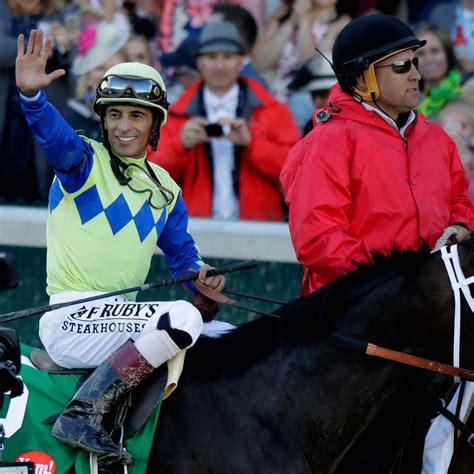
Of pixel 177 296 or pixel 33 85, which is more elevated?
pixel 33 85

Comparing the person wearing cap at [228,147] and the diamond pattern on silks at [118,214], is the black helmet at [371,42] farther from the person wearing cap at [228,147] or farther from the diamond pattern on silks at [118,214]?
the person wearing cap at [228,147]

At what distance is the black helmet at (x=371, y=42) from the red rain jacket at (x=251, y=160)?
275cm

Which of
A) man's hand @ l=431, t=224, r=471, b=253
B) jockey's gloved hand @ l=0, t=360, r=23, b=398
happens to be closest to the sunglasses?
man's hand @ l=431, t=224, r=471, b=253

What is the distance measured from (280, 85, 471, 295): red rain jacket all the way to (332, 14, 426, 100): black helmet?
0.17 m

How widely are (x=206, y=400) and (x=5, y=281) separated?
856mm

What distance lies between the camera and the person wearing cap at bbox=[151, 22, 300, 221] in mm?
7711

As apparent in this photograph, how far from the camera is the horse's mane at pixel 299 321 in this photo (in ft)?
14.5

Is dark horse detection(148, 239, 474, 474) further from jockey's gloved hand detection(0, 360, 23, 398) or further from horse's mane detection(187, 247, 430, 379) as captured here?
jockey's gloved hand detection(0, 360, 23, 398)

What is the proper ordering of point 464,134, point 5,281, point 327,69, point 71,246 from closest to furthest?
point 5,281 < point 71,246 < point 464,134 < point 327,69

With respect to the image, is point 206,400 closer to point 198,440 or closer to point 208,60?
point 198,440

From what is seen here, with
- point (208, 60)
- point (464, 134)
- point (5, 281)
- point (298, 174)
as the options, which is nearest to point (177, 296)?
point (208, 60)

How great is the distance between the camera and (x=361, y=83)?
4.99 metres

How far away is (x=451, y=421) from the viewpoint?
4688mm

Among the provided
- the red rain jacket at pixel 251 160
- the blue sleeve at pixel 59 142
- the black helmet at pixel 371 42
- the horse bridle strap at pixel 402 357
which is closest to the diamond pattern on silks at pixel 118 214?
the blue sleeve at pixel 59 142
